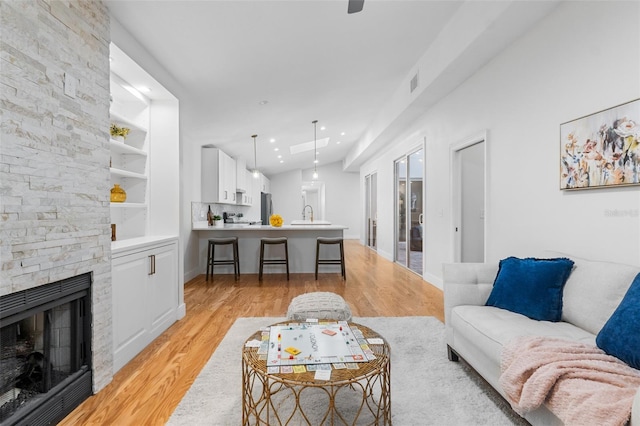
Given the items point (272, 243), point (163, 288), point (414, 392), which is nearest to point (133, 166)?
point (163, 288)

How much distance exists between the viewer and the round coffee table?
1371 mm

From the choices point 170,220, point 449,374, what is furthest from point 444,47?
point 170,220

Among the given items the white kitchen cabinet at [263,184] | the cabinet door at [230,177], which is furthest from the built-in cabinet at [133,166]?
the white kitchen cabinet at [263,184]

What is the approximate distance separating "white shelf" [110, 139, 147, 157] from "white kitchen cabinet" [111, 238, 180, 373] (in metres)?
0.89

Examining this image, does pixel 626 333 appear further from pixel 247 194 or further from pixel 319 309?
pixel 247 194

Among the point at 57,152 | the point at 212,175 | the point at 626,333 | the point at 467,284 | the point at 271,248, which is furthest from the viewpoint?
the point at 212,175

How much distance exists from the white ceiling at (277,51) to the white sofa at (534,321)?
7.08 ft

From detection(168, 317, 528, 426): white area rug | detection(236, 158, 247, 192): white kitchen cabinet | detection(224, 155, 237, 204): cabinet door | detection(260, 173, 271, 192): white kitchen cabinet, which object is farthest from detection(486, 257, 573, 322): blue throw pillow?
detection(260, 173, 271, 192): white kitchen cabinet

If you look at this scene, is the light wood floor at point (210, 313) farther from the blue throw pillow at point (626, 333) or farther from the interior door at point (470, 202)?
the blue throw pillow at point (626, 333)

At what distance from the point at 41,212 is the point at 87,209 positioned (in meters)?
0.33

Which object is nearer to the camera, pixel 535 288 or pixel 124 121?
pixel 535 288

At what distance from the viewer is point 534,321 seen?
1.96 metres

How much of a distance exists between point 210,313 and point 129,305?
1.20m

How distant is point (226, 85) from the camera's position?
12.2 feet
